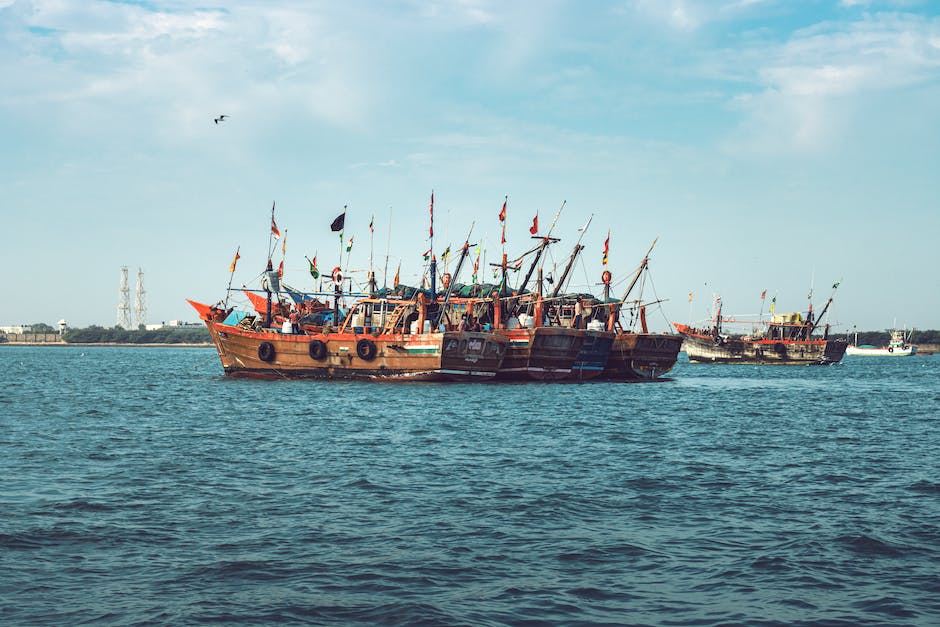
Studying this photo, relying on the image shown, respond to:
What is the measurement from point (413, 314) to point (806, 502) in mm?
44596

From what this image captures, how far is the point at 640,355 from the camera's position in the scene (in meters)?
65.6

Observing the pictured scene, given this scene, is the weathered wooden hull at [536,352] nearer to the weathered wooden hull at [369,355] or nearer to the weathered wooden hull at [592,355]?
the weathered wooden hull at [369,355]

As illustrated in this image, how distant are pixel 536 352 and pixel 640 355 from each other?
40.6 ft

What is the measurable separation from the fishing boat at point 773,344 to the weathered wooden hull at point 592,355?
5809cm

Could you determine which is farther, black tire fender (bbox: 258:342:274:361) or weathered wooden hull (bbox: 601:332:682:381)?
weathered wooden hull (bbox: 601:332:682:381)

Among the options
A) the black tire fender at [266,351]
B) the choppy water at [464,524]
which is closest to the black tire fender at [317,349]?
the black tire fender at [266,351]

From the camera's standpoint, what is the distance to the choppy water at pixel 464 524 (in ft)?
35.6

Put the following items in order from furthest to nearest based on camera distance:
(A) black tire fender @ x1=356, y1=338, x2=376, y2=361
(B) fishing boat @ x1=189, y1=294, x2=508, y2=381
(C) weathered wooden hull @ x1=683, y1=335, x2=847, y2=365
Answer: (C) weathered wooden hull @ x1=683, y1=335, x2=847, y2=365 → (A) black tire fender @ x1=356, y1=338, x2=376, y2=361 → (B) fishing boat @ x1=189, y1=294, x2=508, y2=381

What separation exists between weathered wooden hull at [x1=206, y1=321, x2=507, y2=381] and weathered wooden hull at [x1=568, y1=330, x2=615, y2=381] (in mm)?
7998

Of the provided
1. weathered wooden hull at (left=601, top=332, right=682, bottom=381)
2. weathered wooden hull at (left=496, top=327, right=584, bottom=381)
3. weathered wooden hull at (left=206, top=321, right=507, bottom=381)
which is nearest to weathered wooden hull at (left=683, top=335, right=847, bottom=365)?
weathered wooden hull at (left=601, top=332, right=682, bottom=381)

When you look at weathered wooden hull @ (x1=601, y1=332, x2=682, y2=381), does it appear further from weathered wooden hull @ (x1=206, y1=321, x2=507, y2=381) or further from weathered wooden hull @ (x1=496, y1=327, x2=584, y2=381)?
weathered wooden hull @ (x1=206, y1=321, x2=507, y2=381)

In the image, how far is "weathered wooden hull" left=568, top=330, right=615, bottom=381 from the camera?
60906 mm

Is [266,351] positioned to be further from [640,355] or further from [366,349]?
[640,355]

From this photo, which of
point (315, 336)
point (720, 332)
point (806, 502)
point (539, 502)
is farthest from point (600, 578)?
point (720, 332)
